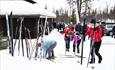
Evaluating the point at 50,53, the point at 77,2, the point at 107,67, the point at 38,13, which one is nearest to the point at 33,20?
the point at 38,13

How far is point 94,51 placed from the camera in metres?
13.8

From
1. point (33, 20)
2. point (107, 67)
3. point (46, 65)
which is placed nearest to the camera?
point (46, 65)

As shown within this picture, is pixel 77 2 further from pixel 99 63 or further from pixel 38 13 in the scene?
pixel 99 63

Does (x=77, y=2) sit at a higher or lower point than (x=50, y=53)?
higher

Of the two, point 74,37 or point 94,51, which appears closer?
point 94,51

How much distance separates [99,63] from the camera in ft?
44.5

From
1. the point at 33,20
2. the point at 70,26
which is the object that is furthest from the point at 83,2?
the point at 70,26

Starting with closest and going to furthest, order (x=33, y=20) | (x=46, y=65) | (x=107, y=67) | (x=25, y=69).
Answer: (x=25, y=69)
(x=46, y=65)
(x=107, y=67)
(x=33, y=20)

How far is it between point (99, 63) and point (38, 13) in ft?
53.7

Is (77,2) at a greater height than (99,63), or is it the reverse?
(77,2)

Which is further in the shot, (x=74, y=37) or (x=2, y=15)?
(x=2, y=15)

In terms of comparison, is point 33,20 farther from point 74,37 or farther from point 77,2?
point 77,2

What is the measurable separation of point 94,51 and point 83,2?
45.8 meters

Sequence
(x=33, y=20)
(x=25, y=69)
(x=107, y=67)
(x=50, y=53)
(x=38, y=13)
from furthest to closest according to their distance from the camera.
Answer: (x=33, y=20) → (x=38, y=13) → (x=50, y=53) → (x=107, y=67) → (x=25, y=69)
